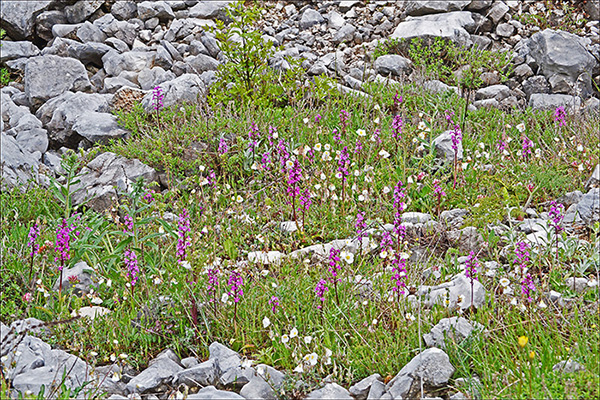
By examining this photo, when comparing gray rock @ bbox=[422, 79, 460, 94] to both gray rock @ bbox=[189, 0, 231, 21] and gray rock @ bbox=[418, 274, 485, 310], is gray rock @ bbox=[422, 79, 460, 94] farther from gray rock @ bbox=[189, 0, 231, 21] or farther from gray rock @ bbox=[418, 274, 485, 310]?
gray rock @ bbox=[189, 0, 231, 21]

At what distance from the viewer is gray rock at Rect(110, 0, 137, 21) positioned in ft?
29.8

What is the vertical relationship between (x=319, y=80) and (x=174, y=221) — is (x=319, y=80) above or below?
above

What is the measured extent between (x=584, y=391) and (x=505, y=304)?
2.70 ft

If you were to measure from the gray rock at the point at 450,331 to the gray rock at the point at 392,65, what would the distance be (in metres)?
4.59

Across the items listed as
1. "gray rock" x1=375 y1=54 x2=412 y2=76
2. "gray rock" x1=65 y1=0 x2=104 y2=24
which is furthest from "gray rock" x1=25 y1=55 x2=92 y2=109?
"gray rock" x1=375 y1=54 x2=412 y2=76

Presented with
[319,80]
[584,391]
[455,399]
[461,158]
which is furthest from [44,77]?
[584,391]

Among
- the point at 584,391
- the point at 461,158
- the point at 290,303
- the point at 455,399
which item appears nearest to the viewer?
the point at 584,391

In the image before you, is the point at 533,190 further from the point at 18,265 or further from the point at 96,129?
the point at 96,129

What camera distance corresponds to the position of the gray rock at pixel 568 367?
296 cm

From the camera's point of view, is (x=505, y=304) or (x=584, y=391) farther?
(x=505, y=304)

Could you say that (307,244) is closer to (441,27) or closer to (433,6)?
(441,27)

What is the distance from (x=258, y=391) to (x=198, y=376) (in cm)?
37

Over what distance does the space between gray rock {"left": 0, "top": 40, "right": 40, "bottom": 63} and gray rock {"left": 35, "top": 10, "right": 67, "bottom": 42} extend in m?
0.34

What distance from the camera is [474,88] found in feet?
24.0
